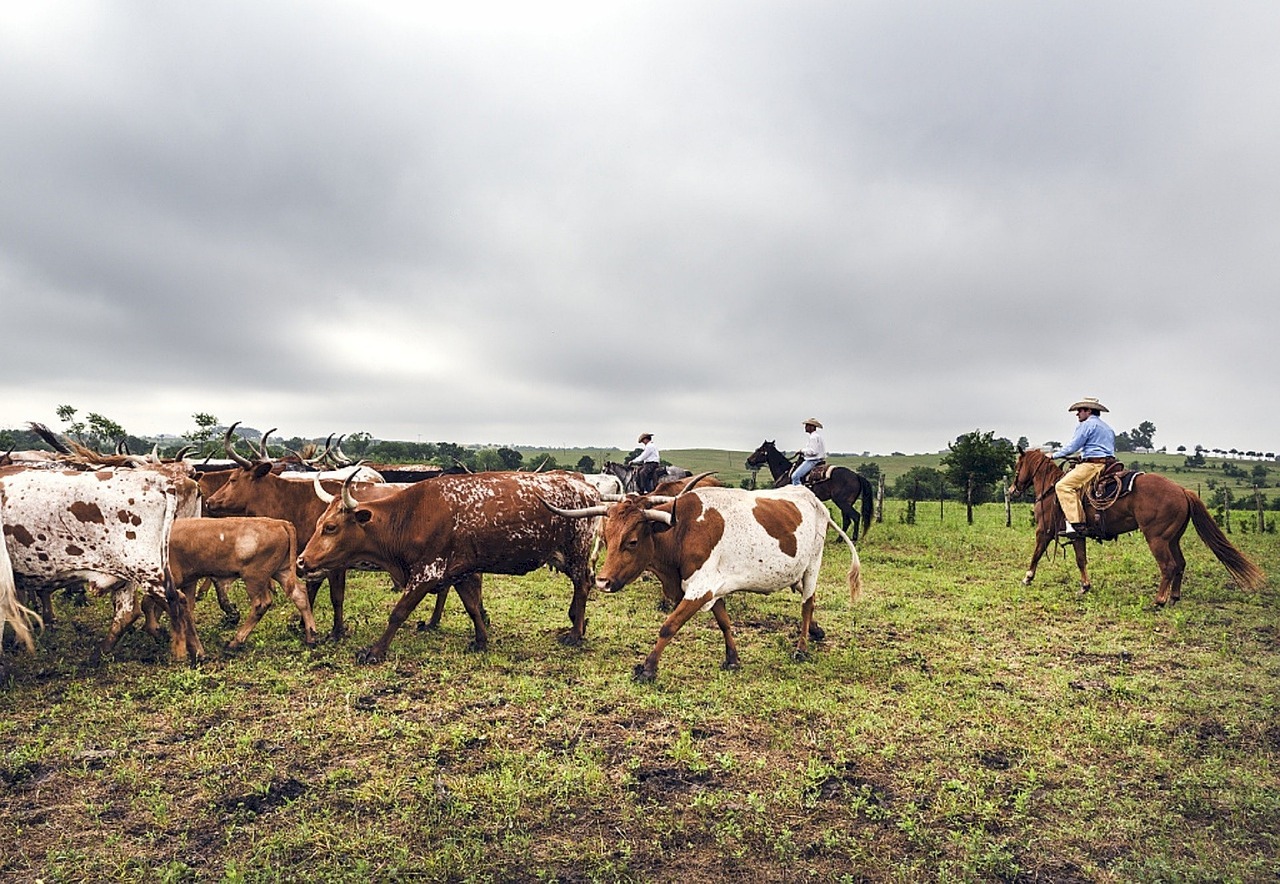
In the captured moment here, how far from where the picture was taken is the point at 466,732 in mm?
4879

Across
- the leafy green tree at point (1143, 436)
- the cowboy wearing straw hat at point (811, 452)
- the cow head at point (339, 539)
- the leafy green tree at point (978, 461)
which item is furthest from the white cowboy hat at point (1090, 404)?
the leafy green tree at point (1143, 436)

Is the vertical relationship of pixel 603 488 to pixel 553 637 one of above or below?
above

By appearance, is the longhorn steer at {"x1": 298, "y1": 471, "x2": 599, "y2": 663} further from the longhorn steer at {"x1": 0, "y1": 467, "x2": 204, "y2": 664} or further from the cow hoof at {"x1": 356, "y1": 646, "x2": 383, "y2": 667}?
the longhorn steer at {"x1": 0, "y1": 467, "x2": 204, "y2": 664}

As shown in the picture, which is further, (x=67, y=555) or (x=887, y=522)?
(x=887, y=522)

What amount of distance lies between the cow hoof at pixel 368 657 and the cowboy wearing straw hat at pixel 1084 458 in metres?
10.2

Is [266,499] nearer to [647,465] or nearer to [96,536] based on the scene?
[96,536]

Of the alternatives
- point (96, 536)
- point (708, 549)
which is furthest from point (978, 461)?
point (96, 536)

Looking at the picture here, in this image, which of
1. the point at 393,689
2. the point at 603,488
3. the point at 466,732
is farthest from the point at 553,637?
the point at 603,488

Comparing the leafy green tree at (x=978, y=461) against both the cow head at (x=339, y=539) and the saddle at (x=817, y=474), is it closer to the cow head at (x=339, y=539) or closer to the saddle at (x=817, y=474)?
the saddle at (x=817, y=474)

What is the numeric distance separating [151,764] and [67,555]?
274cm

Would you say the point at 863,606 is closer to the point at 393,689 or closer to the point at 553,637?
the point at 553,637

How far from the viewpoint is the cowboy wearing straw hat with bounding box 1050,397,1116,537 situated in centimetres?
1041

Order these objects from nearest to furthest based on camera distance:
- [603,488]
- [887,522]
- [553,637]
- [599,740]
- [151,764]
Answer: [151,764] < [599,740] < [553,637] < [603,488] < [887,522]

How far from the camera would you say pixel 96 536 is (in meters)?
6.02
